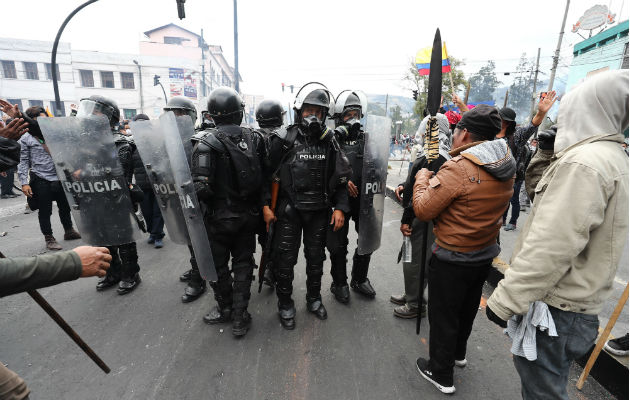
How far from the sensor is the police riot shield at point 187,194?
2.55 m

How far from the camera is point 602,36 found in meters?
14.8

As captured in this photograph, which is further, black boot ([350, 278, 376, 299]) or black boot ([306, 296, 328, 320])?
black boot ([350, 278, 376, 299])

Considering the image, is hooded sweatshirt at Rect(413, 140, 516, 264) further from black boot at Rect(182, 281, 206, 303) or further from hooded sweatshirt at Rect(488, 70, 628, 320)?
black boot at Rect(182, 281, 206, 303)

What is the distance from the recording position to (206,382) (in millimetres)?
2189

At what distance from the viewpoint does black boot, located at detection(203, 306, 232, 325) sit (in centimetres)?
289

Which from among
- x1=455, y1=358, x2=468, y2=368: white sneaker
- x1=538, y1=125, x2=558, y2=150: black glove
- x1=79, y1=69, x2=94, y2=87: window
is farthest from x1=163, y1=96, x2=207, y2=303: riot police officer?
x1=79, y1=69, x2=94, y2=87: window

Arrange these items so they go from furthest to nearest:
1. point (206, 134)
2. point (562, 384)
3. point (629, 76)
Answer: point (206, 134) → point (562, 384) → point (629, 76)

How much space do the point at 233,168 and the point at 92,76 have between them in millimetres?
36973

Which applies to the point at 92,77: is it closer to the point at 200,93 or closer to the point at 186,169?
the point at 200,93

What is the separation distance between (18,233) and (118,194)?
3998mm

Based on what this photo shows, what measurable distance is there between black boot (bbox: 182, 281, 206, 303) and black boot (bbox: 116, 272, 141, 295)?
0.65 metres

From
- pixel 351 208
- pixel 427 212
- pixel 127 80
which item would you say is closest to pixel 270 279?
pixel 351 208

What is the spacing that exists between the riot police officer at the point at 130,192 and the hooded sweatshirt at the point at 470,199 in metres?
3.10

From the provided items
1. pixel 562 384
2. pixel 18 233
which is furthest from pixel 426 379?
pixel 18 233
